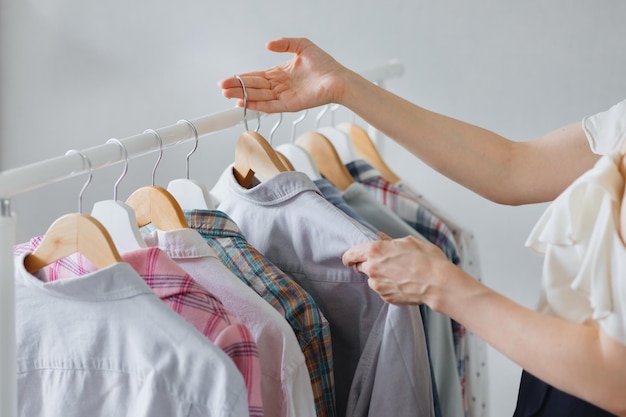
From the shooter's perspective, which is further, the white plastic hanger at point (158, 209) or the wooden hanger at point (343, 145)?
the wooden hanger at point (343, 145)

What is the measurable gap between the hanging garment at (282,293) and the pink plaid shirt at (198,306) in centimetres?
15

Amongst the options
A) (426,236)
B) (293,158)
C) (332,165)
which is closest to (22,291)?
(293,158)

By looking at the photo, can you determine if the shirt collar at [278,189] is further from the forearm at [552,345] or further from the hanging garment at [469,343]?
the hanging garment at [469,343]

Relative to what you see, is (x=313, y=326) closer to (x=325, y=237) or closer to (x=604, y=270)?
(x=325, y=237)

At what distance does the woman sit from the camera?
2.96ft

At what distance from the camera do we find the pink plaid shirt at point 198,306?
0.91m

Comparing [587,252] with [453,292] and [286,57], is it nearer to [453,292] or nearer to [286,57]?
[453,292]

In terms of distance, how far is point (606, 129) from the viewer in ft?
3.79

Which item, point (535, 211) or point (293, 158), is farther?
point (535, 211)

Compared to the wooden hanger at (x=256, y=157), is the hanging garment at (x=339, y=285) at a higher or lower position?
lower

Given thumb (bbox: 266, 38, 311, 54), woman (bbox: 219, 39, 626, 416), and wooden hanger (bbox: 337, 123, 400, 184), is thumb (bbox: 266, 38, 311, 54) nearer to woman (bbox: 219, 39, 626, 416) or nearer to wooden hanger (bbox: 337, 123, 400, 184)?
woman (bbox: 219, 39, 626, 416)

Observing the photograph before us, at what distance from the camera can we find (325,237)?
1.17 m

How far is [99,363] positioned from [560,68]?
5.54 feet

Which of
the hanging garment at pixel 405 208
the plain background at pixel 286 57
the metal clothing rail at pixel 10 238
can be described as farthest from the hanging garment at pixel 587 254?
the plain background at pixel 286 57
